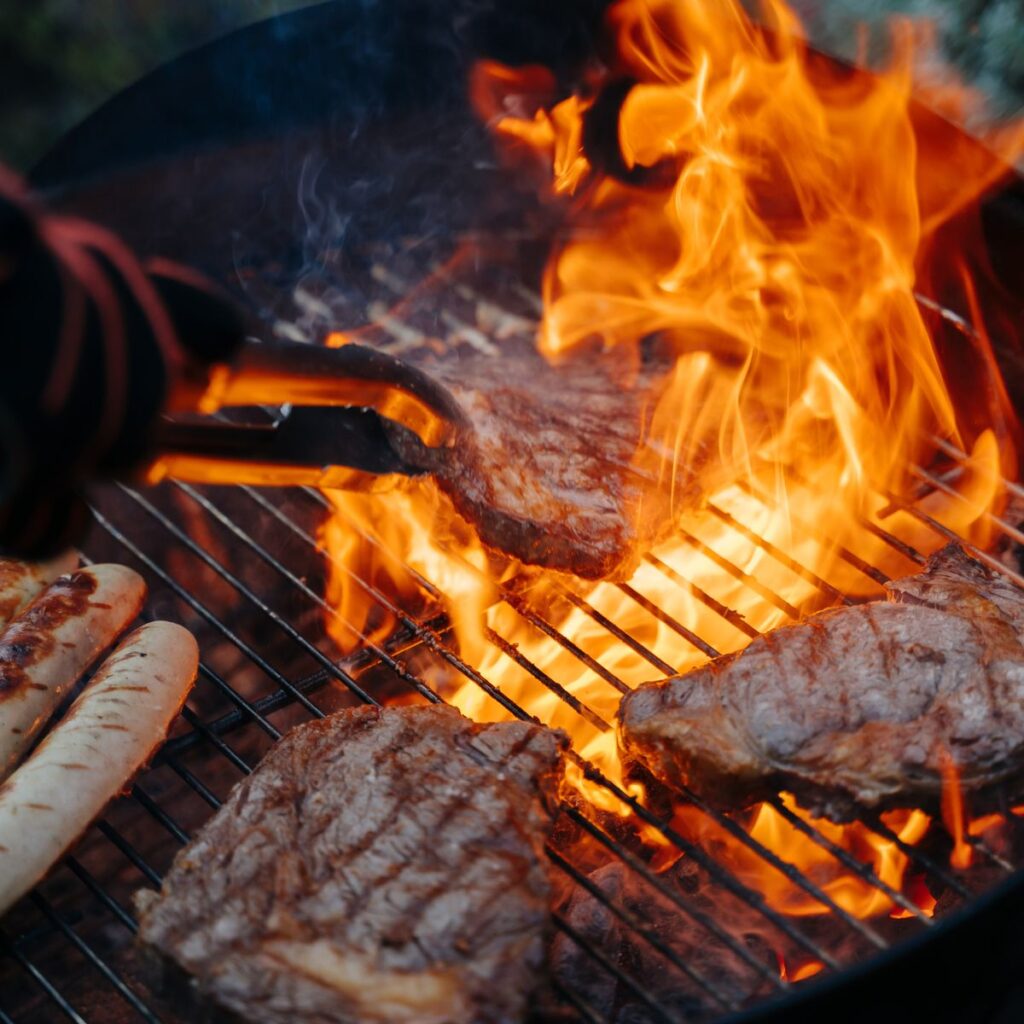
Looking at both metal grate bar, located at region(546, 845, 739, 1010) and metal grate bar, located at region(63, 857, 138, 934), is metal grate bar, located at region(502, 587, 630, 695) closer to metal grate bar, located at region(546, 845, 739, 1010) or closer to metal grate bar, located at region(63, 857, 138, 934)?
metal grate bar, located at region(546, 845, 739, 1010)

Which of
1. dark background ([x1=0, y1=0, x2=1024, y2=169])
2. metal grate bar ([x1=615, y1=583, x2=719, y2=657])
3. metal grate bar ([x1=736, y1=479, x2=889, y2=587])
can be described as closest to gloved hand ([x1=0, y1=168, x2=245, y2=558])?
metal grate bar ([x1=615, y1=583, x2=719, y2=657])

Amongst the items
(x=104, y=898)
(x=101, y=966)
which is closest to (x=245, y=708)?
(x=104, y=898)

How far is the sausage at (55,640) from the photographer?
2969 mm

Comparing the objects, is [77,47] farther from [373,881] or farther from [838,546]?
[373,881]

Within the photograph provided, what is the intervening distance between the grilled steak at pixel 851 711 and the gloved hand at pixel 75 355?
1488 millimetres

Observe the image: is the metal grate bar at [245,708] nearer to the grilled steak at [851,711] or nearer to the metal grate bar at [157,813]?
the metal grate bar at [157,813]

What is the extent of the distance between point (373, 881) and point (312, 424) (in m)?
1.11

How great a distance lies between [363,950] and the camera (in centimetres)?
241

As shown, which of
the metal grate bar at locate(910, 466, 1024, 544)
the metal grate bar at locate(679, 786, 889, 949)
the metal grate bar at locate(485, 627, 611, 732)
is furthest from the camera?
the metal grate bar at locate(910, 466, 1024, 544)

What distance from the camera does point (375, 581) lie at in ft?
13.3

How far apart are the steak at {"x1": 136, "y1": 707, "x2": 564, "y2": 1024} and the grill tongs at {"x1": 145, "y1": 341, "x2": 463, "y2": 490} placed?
0.69m

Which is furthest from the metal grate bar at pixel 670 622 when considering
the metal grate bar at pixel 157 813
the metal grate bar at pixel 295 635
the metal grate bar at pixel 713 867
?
the metal grate bar at pixel 157 813

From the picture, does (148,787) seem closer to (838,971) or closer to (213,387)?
(213,387)

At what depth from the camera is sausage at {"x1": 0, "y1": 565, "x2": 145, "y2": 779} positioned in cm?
297
